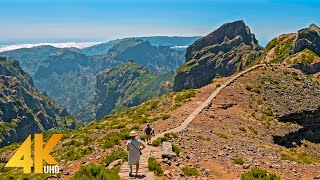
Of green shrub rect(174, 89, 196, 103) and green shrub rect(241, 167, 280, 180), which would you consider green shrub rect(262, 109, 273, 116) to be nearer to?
green shrub rect(174, 89, 196, 103)

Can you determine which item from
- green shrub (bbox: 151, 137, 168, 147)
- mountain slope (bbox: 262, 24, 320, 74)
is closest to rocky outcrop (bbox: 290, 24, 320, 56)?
mountain slope (bbox: 262, 24, 320, 74)

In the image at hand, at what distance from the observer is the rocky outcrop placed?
17462 centimetres

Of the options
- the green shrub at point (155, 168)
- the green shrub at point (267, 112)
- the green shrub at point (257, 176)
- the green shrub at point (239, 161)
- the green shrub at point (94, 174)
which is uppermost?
the green shrub at point (94, 174)

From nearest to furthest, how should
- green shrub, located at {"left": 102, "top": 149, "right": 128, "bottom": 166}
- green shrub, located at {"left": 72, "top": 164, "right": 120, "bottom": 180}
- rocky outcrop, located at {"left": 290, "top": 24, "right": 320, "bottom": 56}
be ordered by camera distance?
green shrub, located at {"left": 72, "top": 164, "right": 120, "bottom": 180} < green shrub, located at {"left": 102, "top": 149, "right": 128, "bottom": 166} < rocky outcrop, located at {"left": 290, "top": 24, "right": 320, "bottom": 56}

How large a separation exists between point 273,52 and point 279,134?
141720 millimetres

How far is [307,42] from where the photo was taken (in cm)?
17725

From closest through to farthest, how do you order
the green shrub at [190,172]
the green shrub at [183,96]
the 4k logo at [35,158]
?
1. the green shrub at [190,172]
2. the 4k logo at [35,158]
3. the green shrub at [183,96]

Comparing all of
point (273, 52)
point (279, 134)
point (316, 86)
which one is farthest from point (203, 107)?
point (273, 52)

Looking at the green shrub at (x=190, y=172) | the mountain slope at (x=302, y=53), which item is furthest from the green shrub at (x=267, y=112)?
the mountain slope at (x=302, y=53)

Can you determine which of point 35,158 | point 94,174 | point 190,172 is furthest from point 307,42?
point 94,174

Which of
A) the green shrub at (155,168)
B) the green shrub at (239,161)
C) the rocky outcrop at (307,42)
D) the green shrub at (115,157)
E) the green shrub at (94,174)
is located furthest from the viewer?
the rocky outcrop at (307,42)

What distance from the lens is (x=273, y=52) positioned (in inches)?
7717

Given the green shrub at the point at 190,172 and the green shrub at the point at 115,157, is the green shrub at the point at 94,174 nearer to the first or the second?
the green shrub at the point at 190,172

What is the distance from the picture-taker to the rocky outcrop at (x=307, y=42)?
573 feet
